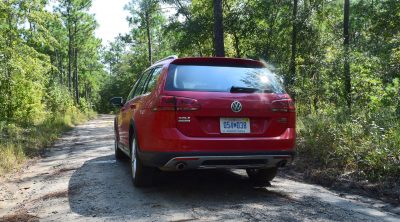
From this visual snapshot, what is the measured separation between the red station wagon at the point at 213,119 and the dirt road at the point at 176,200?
447 millimetres

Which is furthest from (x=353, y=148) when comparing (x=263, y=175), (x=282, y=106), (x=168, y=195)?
(x=168, y=195)

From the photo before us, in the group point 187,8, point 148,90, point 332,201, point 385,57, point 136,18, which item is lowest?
point 332,201

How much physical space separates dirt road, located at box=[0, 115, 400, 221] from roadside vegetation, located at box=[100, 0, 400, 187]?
3.33 ft

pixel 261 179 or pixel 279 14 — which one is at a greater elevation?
pixel 279 14

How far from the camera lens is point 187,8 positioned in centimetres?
2550

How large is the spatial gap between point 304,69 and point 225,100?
1360cm

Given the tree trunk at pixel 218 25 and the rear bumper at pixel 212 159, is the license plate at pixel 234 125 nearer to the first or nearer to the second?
the rear bumper at pixel 212 159

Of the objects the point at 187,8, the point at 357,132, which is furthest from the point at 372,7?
the point at 357,132

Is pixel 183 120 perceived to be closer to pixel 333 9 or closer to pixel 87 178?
pixel 87 178

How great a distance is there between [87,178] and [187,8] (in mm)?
19914

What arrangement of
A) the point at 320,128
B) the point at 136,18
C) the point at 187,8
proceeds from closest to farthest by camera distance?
the point at 320,128
the point at 187,8
the point at 136,18

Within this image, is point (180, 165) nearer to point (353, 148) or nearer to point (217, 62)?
point (217, 62)

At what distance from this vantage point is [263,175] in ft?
20.4

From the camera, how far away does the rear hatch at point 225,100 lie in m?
5.00
